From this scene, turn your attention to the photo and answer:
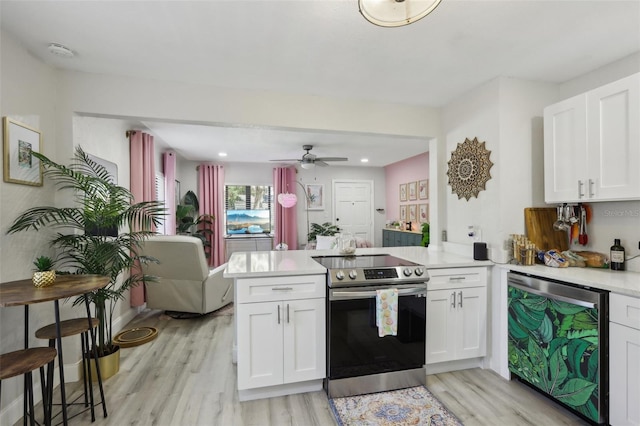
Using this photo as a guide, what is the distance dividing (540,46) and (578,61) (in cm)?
48

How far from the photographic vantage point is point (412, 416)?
6.53ft

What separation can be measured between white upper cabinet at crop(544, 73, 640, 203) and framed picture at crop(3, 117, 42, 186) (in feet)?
12.4

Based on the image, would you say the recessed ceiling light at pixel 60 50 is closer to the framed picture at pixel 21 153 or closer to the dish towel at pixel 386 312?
the framed picture at pixel 21 153

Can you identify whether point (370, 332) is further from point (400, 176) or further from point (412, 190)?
point (400, 176)

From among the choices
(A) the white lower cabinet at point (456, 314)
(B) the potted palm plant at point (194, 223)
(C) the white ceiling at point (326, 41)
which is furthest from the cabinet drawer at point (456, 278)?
(B) the potted palm plant at point (194, 223)

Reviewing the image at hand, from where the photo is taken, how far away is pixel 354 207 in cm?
Result: 781

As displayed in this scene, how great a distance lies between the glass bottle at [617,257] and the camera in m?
2.16

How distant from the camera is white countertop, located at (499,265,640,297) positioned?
5.63ft

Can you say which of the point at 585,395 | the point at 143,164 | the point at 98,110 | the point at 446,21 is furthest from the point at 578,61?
the point at 143,164

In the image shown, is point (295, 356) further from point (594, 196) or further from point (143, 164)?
point (143, 164)

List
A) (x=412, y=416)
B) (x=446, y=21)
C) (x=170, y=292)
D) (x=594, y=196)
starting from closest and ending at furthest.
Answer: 1. (x=446, y=21)
2. (x=412, y=416)
3. (x=594, y=196)
4. (x=170, y=292)

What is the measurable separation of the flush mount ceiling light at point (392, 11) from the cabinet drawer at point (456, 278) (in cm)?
180

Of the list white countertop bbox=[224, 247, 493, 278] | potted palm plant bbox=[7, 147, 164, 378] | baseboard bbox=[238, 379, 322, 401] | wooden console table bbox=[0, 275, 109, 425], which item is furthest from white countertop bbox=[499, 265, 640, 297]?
potted palm plant bbox=[7, 147, 164, 378]

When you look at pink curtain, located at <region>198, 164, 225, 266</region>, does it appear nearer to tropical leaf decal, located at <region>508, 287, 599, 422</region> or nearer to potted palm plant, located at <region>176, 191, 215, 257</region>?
potted palm plant, located at <region>176, 191, 215, 257</region>
